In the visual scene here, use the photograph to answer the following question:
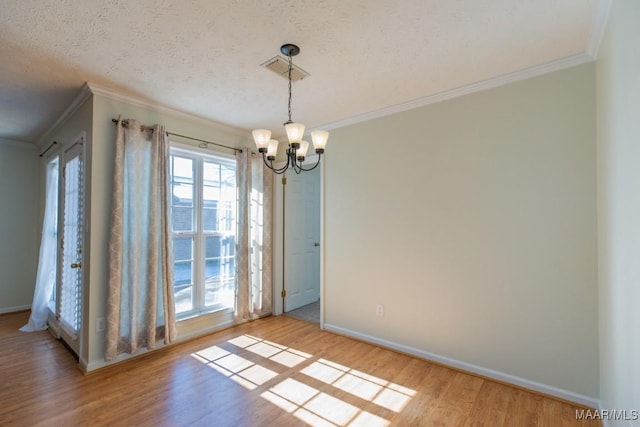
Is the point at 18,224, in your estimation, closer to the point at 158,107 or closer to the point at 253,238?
the point at 158,107

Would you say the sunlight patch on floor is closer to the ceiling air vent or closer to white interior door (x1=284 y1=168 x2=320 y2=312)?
white interior door (x1=284 y1=168 x2=320 y2=312)

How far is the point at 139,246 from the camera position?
2969mm

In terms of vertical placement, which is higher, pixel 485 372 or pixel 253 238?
pixel 253 238

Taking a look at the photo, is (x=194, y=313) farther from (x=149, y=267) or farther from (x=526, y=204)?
(x=526, y=204)

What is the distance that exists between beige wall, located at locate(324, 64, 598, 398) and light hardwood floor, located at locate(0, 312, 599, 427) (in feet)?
1.09

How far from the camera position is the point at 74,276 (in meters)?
3.14

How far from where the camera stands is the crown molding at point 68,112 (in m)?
2.80

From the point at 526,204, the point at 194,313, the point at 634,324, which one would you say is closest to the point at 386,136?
the point at 526,204

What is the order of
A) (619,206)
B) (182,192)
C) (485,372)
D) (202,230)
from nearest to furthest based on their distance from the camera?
1. (619,206)
2. (485,372)
3. (182,192)
4. (202,230)

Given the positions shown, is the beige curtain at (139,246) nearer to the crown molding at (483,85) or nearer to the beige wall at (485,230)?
the beige wall at (485,230)

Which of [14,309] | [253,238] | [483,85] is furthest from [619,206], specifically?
[14,309]

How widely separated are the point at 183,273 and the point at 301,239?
1868 mm

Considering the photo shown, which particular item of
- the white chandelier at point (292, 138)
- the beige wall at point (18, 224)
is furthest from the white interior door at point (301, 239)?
the beige wall at point (18, 224)

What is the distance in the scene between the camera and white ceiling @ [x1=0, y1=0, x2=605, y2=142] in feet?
5.77
